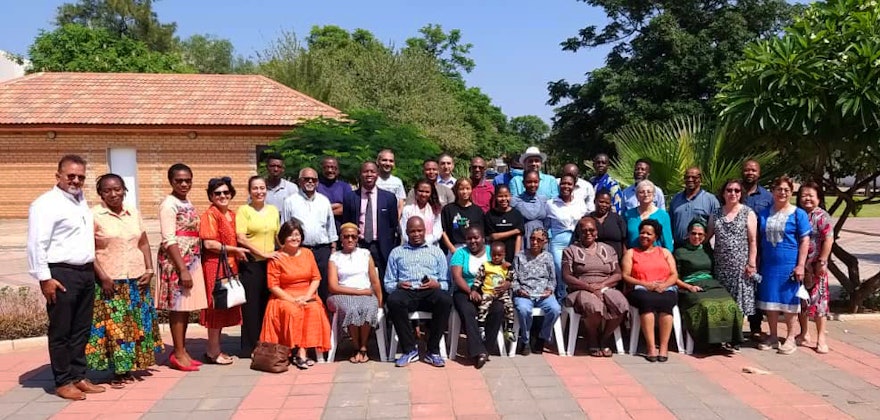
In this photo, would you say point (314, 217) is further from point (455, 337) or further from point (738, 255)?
point (738, 255)

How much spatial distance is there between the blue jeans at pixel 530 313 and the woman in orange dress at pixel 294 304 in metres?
1.68

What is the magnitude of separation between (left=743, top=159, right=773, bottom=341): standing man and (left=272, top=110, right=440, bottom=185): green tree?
4.54 meters

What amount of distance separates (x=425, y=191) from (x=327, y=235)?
3.27 ft

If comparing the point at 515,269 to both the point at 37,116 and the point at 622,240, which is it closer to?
the point at 622,240

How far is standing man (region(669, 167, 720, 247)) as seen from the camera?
18.4ft

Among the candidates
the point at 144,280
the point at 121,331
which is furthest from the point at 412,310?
the point at 121,331

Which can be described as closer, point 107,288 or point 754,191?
point 107,288

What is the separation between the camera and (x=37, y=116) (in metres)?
17.4

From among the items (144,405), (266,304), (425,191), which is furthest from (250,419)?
(425,191)

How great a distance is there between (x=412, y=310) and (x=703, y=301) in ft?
8.25

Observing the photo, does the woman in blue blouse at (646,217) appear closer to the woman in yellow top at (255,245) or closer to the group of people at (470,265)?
the group of people at (470,265)

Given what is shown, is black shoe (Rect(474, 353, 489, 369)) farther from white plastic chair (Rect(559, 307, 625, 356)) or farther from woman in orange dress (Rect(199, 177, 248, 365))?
woman in orange dress (Rect(199, 177, 248, 365))

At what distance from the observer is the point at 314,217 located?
18.0ft

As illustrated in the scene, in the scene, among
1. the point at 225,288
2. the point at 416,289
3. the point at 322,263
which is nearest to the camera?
the point at 225,288
